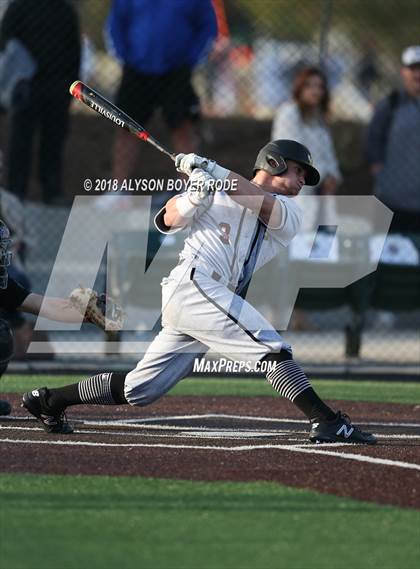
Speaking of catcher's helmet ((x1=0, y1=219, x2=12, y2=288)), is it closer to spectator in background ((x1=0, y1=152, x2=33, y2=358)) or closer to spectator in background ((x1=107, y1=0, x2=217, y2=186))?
spectator in background ((x1=0, y1=152, x2=33, y2=358))

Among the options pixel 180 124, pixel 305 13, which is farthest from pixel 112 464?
pixel 305 13

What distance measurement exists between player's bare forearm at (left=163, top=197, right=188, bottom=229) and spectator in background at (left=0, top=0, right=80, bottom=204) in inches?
228

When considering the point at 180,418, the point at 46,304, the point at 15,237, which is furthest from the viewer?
the point at 15,237

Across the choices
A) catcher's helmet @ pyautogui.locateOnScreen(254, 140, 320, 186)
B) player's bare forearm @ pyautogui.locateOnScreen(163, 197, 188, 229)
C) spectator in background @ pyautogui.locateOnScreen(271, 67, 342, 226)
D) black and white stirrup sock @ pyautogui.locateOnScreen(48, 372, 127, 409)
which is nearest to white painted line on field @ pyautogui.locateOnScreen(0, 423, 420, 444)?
black and white stirrup sock @ pyautogui.locateOnScreen(48, 372, 127, 409)

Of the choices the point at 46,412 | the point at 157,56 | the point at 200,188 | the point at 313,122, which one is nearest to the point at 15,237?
the point at 157,56

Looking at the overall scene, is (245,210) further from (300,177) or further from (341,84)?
(341,84)

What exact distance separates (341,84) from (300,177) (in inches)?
380

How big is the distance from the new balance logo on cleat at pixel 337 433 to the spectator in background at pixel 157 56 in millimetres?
6122

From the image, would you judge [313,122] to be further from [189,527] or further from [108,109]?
[189,527]

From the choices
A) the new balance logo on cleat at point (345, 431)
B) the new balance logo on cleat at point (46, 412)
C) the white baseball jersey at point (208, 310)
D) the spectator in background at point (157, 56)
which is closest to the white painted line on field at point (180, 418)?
the new balance logo on cleat at point (46, 412)

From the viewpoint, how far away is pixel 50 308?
753 cm

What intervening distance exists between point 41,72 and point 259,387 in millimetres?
4058

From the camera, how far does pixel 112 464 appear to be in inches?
241

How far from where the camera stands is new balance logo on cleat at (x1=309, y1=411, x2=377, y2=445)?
22.8ft
